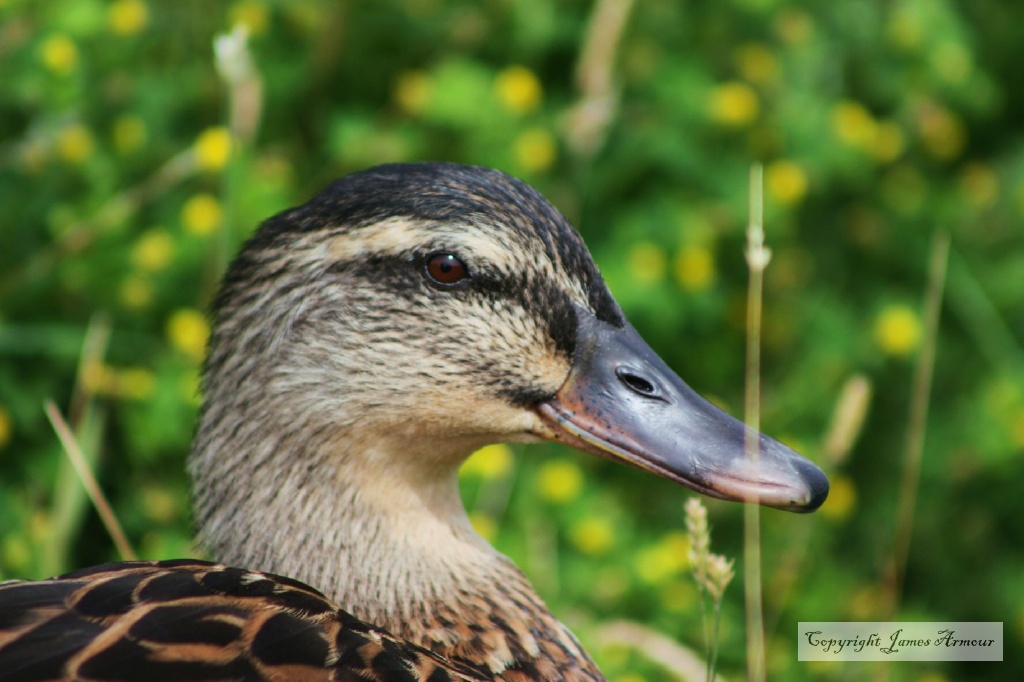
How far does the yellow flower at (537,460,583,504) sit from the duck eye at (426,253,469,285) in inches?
47.3

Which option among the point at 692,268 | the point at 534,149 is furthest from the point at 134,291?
the point at 692,268

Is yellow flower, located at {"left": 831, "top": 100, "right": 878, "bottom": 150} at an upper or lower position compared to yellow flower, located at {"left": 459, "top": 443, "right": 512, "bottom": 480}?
upper

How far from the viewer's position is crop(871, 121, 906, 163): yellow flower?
3.59 m

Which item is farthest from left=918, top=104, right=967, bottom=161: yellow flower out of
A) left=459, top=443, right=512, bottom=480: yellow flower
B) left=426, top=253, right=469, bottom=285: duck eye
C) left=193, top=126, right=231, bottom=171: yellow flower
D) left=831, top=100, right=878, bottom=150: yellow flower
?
left=426, top=253, right=469, bottom=285: duck eye

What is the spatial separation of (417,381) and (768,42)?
2097 mm

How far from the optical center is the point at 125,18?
3107mm

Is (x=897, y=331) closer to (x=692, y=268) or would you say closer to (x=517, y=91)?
(x=692, y=268)

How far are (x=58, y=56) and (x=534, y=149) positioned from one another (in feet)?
3.54

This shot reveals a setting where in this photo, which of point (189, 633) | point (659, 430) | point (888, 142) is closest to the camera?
point (189, 633)

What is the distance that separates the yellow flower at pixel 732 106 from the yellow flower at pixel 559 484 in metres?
0.96

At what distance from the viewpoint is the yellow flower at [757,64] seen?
135 inches

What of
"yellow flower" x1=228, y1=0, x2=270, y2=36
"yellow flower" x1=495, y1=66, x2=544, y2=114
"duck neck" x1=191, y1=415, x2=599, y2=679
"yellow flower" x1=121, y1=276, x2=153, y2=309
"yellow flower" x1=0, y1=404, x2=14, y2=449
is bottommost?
"duck neck" x1=191, y1=415, x2=599, y2=679

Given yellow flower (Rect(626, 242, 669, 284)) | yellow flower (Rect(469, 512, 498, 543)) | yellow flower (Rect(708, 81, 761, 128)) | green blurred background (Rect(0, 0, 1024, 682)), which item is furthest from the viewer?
yellow flower (Rect(708, 81, 761, 128))

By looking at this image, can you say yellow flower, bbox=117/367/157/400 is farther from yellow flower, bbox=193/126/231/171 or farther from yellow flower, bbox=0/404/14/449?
yellow flower, bbox=193/126/231/171
